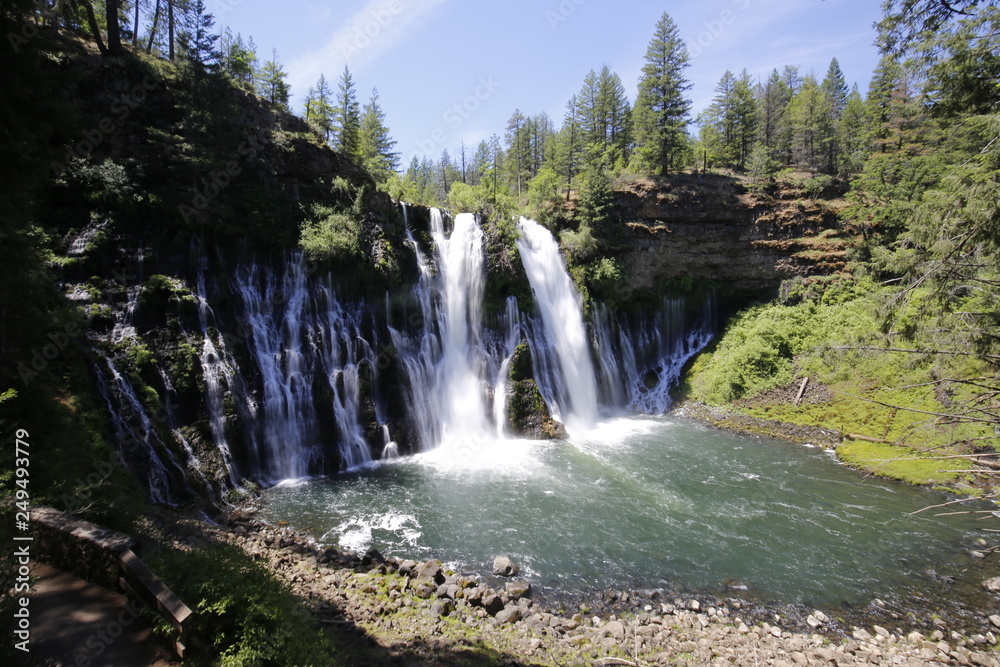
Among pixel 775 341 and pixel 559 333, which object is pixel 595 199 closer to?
pixel 559 333

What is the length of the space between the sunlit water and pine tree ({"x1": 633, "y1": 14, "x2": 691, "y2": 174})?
2283 centimetres

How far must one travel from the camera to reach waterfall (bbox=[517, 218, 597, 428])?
22.5 m

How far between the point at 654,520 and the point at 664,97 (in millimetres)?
30325

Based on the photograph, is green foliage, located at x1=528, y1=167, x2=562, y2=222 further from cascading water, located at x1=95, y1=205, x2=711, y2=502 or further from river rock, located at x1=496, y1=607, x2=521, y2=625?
river rock, located at x1=496, y1=607, x2=521, y2=625

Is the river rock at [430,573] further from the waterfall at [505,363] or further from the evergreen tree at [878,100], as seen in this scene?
the evergreen tree at [878,100]

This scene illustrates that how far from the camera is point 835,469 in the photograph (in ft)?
53.4

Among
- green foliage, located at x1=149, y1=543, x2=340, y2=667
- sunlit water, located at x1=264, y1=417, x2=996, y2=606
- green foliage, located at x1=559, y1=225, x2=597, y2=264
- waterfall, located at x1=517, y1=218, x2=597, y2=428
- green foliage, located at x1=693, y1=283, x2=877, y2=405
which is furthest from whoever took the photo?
green foliage, located at x1=559, y1=225, x2=597, y2=264

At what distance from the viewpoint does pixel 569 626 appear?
26.8ft

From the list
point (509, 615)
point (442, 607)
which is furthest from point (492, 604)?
point (442, 607)

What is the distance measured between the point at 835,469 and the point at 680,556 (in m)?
9.44

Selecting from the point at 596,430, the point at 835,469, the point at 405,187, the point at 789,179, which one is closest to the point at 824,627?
the point at 835,469

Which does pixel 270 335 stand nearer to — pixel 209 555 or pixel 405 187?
pixel 209 555

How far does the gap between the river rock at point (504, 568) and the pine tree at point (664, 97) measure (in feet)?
97.3

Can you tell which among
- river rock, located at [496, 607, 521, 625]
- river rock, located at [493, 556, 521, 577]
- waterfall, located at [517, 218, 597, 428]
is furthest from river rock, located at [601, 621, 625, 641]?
waterfall, located at [517, 218, 597, 428]
